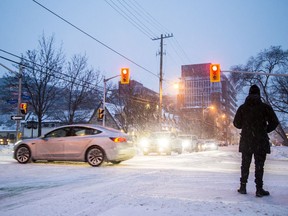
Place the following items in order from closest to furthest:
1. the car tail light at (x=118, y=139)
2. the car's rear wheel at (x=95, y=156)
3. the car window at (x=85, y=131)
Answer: the car's rear wheel at (x=95, y=156) < the car tail light at (x=118, y=139) < the car window at (x=85, y=131)

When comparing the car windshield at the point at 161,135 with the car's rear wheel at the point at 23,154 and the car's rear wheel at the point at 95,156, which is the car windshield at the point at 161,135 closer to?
the car's rear wheel at the point at 95,156

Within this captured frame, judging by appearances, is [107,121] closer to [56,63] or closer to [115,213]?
[56,63]

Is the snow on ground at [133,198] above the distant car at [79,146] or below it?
below

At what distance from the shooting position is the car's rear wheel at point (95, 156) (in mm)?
11484

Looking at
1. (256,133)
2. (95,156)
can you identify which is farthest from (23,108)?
(256,133)

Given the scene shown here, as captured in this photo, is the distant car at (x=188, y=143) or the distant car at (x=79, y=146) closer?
the distant car at (x=79, y=146)

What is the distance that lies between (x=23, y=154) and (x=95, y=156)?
2.87 metres

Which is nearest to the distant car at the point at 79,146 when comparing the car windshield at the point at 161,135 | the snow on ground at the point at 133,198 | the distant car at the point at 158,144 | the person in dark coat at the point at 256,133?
the snow on ground at the point at 133,198

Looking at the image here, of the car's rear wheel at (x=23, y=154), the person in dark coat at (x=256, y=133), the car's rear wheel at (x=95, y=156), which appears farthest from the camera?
the car's rear wheel at (x=23, y=154)

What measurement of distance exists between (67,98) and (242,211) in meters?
33.5

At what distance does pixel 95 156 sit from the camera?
11562 millimetres

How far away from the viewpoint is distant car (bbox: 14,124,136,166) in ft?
37.9

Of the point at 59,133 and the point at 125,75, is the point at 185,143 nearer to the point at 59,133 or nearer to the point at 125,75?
the point at 125,75

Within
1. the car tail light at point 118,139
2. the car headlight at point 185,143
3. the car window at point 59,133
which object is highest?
the car window at point 59,133
